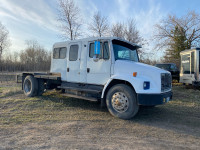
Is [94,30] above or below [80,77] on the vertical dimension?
above

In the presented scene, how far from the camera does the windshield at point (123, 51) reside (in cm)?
502

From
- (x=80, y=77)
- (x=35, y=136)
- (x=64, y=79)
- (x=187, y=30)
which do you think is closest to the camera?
(x=35, y=136)

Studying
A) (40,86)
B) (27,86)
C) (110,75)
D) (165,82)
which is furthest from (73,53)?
(165,82)

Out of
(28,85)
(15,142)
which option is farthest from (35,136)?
(28,85)

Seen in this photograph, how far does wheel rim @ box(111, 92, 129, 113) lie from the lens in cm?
438

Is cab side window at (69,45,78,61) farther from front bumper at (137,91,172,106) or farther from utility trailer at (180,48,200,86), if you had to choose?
utility trailer at (180,48,200,86)

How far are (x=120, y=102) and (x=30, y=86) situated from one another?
5.19m

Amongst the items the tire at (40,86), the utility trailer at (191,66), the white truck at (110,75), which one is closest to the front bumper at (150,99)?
the white truck at (110,75)

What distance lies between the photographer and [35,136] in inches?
130

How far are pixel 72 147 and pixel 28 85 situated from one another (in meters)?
5.78

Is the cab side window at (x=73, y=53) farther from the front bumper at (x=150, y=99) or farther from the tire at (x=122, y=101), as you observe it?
the front bumper at (x=150, y=99)

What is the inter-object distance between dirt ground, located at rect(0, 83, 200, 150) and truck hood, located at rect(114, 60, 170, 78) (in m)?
1.44

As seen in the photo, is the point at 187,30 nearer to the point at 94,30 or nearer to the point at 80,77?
the point at 94,30

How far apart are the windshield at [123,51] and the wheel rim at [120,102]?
127cm
